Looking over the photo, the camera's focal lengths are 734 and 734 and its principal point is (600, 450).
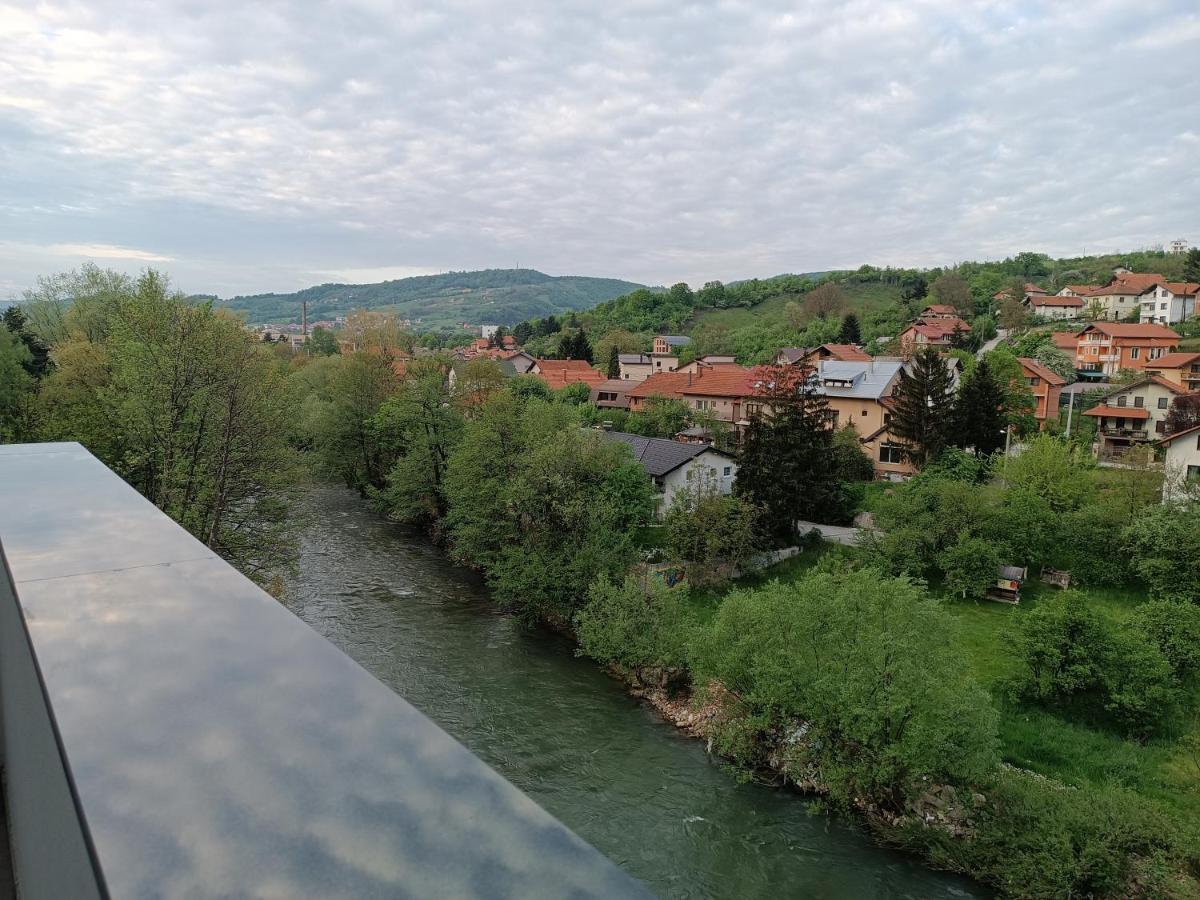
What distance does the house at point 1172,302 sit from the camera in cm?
5772

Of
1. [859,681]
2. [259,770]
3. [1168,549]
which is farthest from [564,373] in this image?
[259,770]

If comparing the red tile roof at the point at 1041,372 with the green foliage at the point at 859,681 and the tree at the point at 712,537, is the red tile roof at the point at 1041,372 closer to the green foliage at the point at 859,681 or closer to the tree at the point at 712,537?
the tree at the point at 712,537

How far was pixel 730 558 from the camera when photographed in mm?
19922

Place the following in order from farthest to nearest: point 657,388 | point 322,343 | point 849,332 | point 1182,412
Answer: point 322,343, point 849,332, point 657,388, point 1182,412

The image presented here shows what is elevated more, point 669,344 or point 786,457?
point 669,344

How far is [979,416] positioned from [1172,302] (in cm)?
4352

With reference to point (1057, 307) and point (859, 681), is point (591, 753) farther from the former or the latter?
point (1057, 307)

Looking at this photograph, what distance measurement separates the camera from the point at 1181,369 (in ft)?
127

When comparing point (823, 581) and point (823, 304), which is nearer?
point (823, 581)

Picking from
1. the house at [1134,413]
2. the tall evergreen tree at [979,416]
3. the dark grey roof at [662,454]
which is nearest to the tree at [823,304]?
the house at [1134,413]

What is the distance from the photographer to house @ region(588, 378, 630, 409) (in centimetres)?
4350

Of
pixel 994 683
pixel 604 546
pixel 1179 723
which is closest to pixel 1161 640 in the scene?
pixel 1179 723

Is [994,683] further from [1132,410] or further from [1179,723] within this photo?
[1132,410]

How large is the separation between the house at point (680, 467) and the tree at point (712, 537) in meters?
3.19
